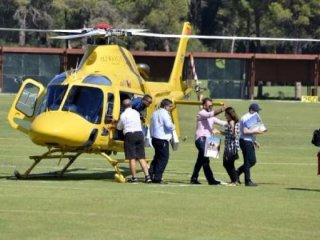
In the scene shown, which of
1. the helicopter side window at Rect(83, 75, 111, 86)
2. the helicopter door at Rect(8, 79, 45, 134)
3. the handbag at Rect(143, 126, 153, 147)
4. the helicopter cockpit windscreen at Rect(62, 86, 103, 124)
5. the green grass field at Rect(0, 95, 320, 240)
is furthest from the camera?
the handbag at Rect(143, 126, 153, 147)

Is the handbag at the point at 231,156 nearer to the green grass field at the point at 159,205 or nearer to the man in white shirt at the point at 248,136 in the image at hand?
the man in white shirt at the point at 248,136

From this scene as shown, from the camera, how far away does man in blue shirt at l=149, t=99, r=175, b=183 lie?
2016 centimetres

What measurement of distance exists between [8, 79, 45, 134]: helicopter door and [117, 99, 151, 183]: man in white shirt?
7.99 ft

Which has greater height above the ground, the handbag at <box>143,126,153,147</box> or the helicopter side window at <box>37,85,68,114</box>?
the helicopter side window at <box>37,85,68,114</box>

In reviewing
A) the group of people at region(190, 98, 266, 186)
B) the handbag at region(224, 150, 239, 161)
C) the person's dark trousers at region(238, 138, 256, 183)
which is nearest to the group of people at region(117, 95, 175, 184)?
the group of people at region(190, 98, 266, 186)

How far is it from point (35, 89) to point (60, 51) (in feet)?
179

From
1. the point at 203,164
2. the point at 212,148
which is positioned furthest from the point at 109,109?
the point at 212,148

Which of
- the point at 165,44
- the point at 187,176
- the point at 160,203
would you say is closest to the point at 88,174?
the point at 187,176

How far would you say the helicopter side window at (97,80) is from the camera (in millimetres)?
21267

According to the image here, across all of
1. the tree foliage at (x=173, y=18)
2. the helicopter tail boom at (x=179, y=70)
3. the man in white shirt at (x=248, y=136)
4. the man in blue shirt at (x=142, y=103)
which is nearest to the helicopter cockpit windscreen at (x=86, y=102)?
the man in blue shirt at (x=142, y=103)

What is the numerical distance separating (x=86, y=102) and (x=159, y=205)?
17.3 ft

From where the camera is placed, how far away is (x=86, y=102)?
20828 mm

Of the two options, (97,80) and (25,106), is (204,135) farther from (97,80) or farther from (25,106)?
(25,106)

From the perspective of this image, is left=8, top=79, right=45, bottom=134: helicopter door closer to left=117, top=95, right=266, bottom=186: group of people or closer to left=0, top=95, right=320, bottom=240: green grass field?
left=0, top=95, right=320, bottom=240: green grass field
